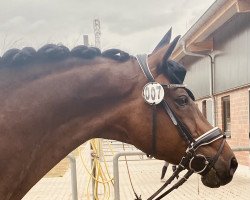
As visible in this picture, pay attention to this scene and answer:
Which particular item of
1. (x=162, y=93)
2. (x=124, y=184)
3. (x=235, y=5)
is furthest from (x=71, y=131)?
(x=124, y=184)

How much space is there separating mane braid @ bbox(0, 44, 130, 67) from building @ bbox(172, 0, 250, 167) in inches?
258

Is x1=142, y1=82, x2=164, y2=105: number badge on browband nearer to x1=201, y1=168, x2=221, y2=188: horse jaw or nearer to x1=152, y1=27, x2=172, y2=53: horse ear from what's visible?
x1=152, y1=27, x2=172, y2=53: horse ear

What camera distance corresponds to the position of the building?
10000 mm

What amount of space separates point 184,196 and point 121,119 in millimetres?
6247

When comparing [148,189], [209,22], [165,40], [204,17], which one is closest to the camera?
[165,40]

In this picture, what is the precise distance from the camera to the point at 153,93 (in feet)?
8.13

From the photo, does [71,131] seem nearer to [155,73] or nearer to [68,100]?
[68,100]

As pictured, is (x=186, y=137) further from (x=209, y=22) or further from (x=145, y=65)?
(x=209, y=22)

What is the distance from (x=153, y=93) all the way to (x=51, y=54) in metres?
0.69

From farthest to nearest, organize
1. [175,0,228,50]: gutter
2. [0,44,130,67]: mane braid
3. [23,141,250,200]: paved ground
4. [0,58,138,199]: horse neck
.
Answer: [175,0,228,50]: gutter → [23,141,250,200]: paved ground → [0,44,130,67]: mane braid → [0,58,138,199]: horse neck

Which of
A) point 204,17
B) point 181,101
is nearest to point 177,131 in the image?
point 181,101

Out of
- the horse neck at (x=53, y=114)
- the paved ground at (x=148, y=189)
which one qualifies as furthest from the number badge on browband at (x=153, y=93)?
the paved ground at (x=148, y=189)

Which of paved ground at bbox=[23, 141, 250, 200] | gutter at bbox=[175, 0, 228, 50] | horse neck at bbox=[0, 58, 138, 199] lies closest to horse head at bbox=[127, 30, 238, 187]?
horse neck at bbox=[0, 58, 138, 199]

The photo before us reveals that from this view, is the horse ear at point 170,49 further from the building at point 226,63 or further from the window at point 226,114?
the window at point 226,114
